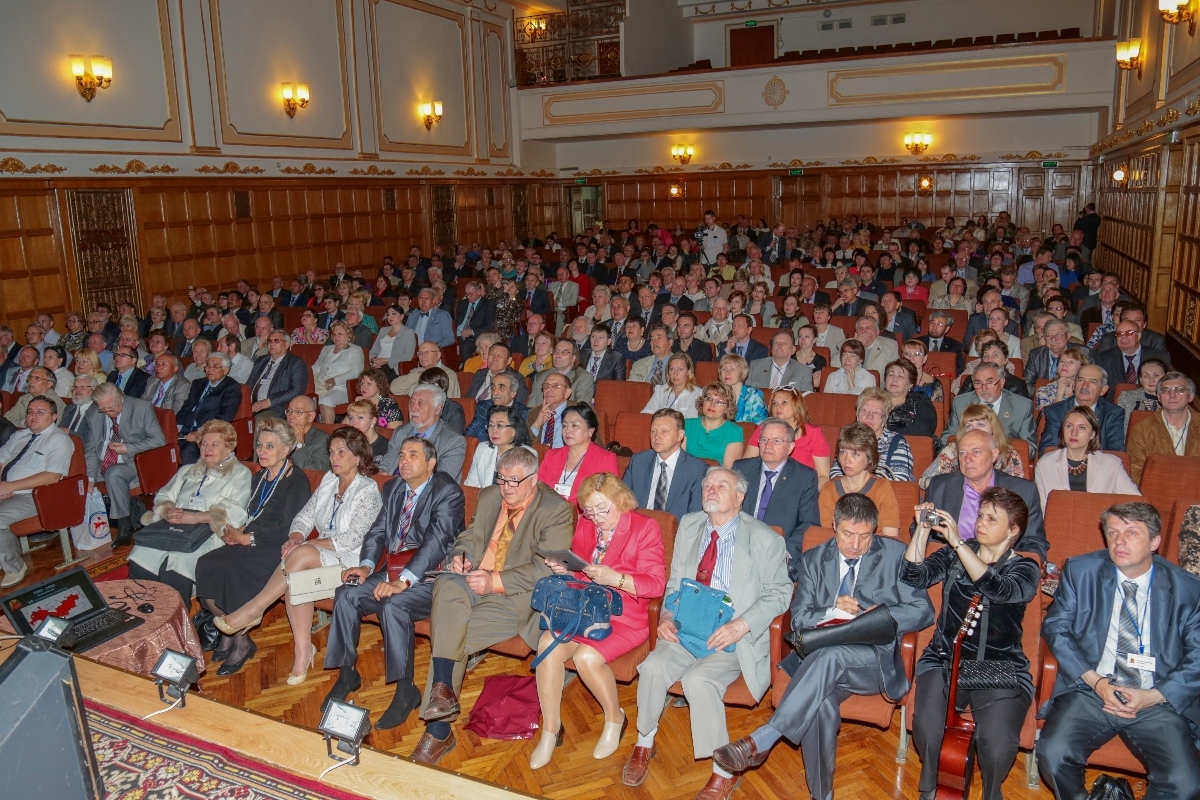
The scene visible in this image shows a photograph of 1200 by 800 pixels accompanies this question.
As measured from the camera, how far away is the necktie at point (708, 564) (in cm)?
325

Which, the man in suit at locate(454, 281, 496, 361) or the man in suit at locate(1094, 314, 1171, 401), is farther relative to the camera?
the man in suit at locate(454, 281, 496, 361)

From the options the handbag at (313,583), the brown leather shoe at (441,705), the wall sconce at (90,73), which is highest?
the wall sconce at (90,73)

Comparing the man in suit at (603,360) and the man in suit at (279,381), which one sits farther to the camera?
the man in suit at (279,381)

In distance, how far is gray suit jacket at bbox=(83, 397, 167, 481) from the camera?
542 centimetres

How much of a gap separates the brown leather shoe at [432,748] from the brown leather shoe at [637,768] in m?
0.67

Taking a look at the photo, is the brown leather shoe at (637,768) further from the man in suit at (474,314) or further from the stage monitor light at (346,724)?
the man in suit at (474,314)

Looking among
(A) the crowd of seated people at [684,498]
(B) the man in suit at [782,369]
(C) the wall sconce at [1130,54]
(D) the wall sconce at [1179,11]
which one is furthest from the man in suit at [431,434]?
(C) the wall sconce at [1130,54]

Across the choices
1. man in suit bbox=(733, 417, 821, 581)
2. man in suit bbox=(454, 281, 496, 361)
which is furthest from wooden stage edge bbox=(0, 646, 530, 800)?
man in suit bbox=(454, 281, 496, 361)

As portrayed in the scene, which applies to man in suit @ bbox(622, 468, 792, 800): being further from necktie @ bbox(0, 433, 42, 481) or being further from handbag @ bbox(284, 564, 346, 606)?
necktie @ bbox(0, 433, 42, 481)

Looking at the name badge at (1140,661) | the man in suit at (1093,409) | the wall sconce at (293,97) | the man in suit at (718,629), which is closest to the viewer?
the name badge at (1140,661)

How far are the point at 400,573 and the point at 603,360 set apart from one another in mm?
3116

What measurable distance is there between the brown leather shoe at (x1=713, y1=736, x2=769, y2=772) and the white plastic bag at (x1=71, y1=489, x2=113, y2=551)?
4194 mm

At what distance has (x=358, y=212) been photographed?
13.4 metres

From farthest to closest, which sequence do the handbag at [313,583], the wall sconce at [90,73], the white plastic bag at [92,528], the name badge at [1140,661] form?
the wall sconce at [90,73] < the white plastic bag at [92,528] < the handbag at [313,583] < the name badge at [1140,661]
